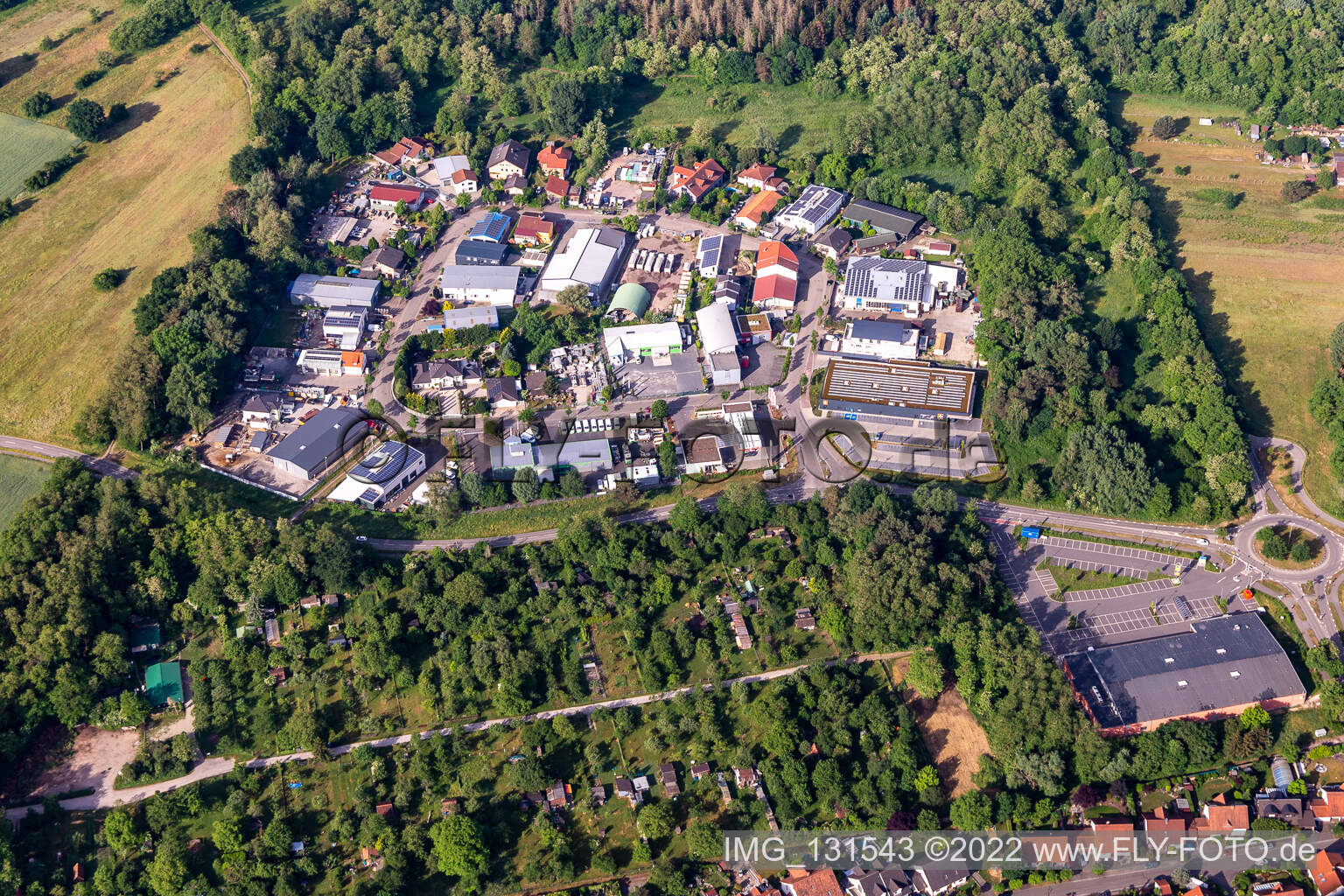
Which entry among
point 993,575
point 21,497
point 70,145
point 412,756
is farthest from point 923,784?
point 70,145

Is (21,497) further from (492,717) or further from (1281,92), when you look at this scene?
(1281,92)

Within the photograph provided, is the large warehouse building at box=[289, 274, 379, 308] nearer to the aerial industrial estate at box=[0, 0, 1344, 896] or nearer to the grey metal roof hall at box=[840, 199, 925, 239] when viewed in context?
the aerial industrial estate at box=[0, 0, 1344, 896]

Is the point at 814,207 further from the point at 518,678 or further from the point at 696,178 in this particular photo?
the point at 518,678

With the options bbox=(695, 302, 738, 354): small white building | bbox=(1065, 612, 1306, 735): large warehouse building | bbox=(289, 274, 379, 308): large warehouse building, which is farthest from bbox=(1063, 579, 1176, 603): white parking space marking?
bbox=(289, 274, 379, 308): large warehouse building

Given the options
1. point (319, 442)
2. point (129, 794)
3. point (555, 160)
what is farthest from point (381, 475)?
point (555, 160)

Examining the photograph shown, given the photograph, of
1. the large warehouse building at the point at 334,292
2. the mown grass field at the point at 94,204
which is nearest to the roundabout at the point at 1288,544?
the large warehouse building at the point at 334,292
